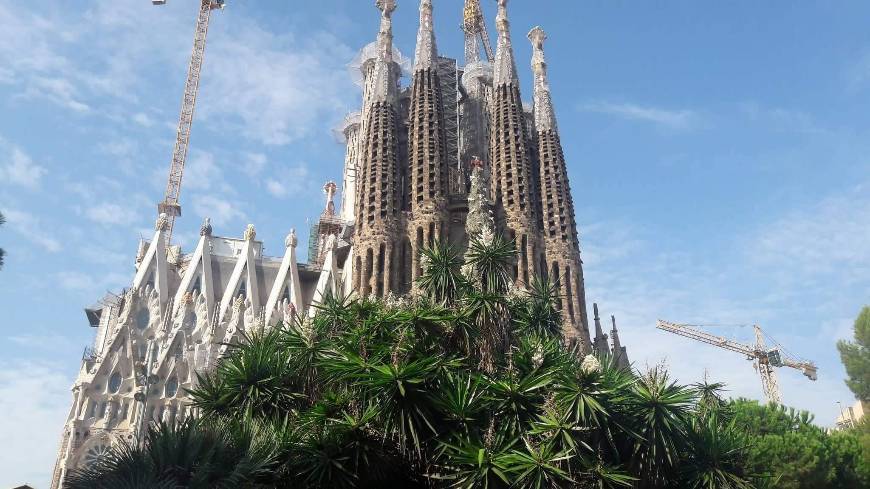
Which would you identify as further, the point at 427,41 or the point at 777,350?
the point at 777,350

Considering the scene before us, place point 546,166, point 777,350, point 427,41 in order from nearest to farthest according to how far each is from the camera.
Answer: point 546,166, point 427,41, point 777,350

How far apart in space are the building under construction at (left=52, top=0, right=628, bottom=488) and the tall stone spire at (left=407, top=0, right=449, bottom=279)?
0.22ft

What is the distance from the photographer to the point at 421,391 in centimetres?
1847

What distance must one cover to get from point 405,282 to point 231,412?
19603mm

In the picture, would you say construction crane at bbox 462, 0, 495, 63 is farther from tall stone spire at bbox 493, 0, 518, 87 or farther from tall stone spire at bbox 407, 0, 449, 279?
tall stone spire at bbox 407, 0, 449, 279

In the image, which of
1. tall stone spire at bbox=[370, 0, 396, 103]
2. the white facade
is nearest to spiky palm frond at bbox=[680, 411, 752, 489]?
the white facade

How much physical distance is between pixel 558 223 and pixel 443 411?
24.8 meters

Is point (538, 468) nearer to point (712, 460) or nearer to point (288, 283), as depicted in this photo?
point (712, 460)

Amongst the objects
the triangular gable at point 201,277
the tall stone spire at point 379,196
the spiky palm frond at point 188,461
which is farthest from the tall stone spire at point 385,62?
the spiky palm frond at point 188,461

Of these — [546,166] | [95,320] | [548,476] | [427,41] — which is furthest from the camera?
[95,320]

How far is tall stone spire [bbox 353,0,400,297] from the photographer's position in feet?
129

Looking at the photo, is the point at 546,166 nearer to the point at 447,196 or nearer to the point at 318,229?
the point at 447,196

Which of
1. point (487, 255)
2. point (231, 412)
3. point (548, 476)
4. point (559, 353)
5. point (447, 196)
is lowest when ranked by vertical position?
point (548, 476)

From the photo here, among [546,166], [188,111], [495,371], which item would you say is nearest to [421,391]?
[495,371]
